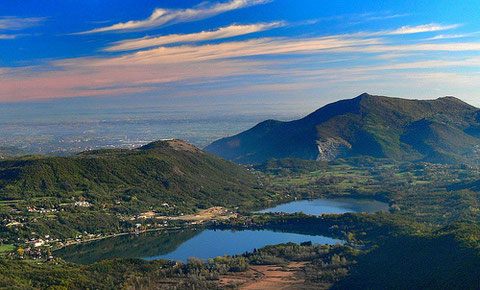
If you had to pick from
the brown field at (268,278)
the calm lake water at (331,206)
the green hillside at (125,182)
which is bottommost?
the calm lake water at (331,206)

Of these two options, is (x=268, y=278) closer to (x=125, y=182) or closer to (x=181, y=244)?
(x=181, y=244)

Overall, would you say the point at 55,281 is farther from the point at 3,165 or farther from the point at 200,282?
the point at 3,165

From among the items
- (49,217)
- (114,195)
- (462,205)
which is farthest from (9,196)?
(462,205)

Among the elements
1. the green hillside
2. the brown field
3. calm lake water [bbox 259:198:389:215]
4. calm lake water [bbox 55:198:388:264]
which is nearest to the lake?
calm lake water [bbox 55:198:388:264]

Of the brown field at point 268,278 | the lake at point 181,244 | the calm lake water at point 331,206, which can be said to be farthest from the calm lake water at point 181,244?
the calm lake water at point 331,206

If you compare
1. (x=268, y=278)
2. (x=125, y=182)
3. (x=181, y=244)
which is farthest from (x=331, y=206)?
(x=268, y=278)

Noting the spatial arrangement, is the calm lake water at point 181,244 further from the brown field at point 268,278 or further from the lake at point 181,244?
the brown field at point 268,278
